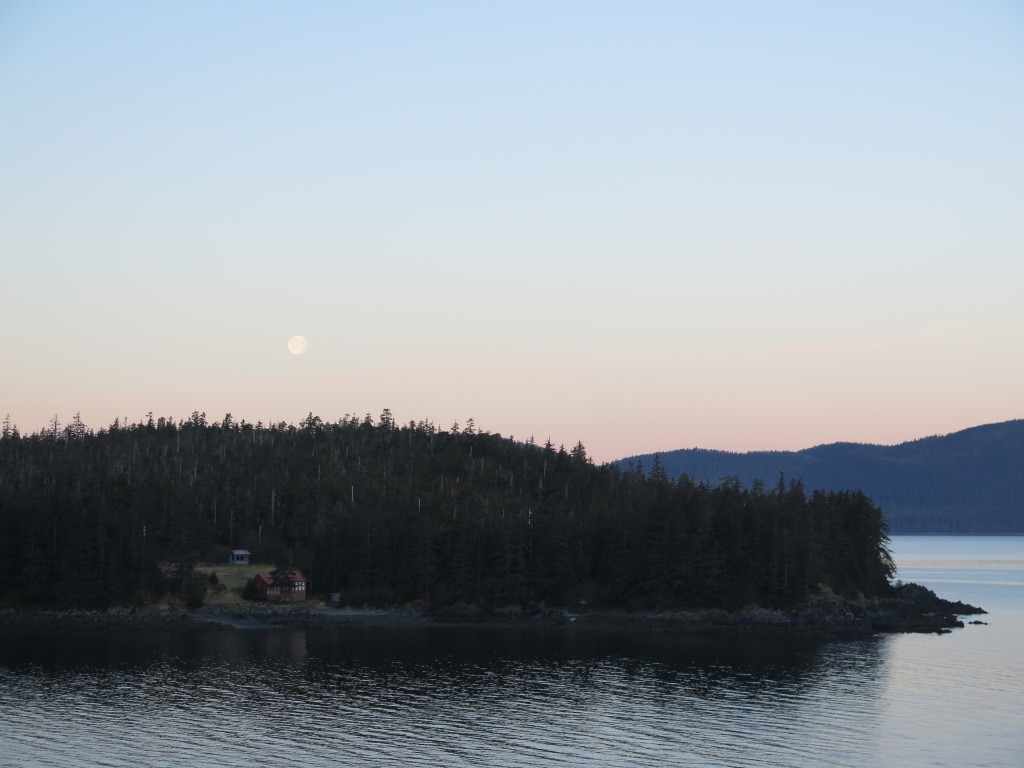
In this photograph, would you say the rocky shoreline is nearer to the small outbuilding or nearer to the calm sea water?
the calm sea water

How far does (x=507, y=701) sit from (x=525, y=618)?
2382 inches

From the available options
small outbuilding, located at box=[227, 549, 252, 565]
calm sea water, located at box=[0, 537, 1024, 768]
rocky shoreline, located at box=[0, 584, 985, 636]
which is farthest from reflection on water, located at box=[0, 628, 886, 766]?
small outbuilding, located at box=[227, 549, 252, 565]

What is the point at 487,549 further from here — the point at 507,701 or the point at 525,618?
the point at 507,701

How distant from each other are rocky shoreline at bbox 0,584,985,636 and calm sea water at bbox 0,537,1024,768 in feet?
32.6

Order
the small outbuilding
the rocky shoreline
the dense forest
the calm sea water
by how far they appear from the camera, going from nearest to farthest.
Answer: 1. the calm sea water
2. the rocky shoreline
3. the dense forest
4. the small outbuilding

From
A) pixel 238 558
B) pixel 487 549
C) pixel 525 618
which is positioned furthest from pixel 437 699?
pixel 238 558

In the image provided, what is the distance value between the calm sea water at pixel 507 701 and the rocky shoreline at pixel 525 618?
9939 mm

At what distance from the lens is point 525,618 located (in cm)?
14150

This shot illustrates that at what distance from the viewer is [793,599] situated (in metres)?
139

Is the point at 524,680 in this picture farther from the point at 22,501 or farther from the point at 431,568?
the point at 22,501

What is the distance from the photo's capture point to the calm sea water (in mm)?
64188

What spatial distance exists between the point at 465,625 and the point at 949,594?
108 metres

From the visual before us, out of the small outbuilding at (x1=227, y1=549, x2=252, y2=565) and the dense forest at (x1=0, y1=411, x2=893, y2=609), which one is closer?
the dense forest at (x1=0, y1=411, x2=893, y2=609)

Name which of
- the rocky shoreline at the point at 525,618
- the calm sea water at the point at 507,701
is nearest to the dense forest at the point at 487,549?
the rocky shoreline at the point at 525,618
